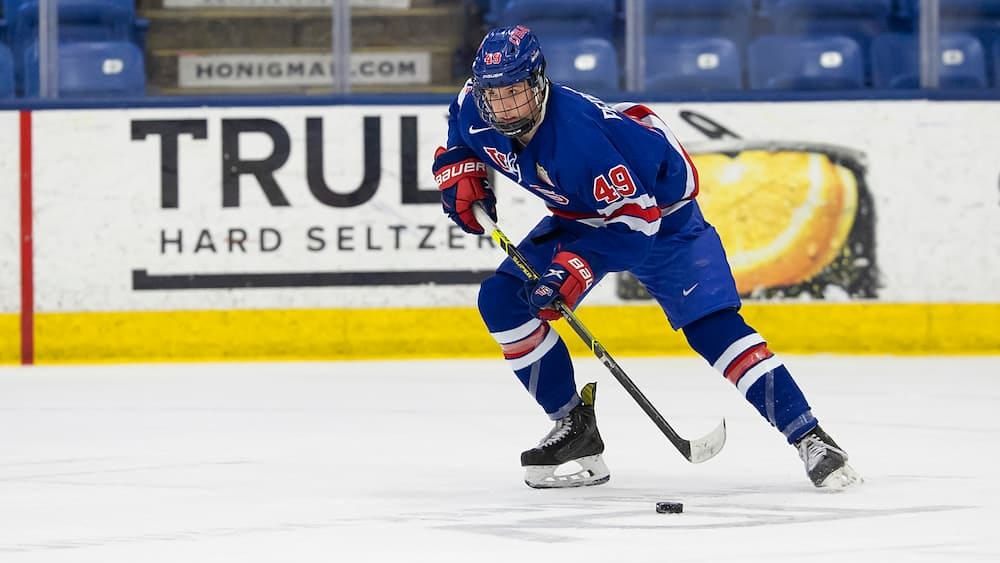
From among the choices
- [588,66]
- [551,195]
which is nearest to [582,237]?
[551,195]

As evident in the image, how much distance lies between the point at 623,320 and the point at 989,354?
4.43ft

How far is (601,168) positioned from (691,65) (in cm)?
328

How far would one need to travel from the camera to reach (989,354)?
20.1 feet

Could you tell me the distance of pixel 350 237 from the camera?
6156 mm

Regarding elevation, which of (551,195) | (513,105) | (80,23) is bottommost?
(551,195)

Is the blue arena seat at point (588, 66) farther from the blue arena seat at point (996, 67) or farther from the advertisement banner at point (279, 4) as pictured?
the blue arena seat at point (996, 67)

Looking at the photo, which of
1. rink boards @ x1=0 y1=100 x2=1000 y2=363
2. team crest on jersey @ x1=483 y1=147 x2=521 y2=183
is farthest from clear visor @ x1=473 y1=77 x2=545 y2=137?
rink boards @ x1=0 y1=100 x2=1000 y2=363

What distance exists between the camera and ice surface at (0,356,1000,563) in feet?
9.02

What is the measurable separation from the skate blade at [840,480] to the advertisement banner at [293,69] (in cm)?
335

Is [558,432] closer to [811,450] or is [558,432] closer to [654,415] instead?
[654,415]

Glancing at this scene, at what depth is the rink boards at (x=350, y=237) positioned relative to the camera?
6098 mm

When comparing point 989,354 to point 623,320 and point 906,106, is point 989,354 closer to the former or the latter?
point 906,106

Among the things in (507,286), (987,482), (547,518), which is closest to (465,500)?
(547,518)

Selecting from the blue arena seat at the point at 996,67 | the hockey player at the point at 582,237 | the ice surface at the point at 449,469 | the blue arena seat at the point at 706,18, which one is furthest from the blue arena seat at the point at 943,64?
the hockey player at the point at 582,237
